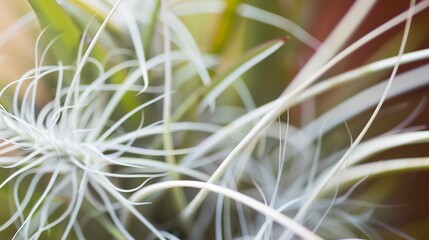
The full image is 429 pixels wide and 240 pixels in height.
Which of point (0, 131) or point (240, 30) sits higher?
point (240, 30)

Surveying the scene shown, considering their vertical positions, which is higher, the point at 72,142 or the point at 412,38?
the point at 412,38

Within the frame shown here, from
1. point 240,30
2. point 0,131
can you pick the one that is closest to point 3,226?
point 0,131

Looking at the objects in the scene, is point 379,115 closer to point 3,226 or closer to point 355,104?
point 355,104

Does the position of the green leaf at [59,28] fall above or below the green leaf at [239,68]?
below

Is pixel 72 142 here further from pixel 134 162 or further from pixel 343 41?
pixel 343 41

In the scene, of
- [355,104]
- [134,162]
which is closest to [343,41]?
[355,104]

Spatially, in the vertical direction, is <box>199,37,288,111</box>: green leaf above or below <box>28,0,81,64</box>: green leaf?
above
